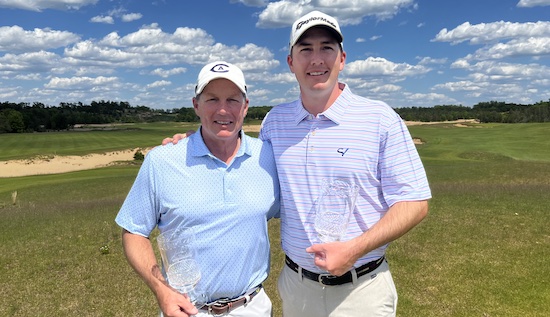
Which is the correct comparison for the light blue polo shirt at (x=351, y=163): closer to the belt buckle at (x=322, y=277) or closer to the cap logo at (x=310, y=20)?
the belt buckle at (x=322, y=277)

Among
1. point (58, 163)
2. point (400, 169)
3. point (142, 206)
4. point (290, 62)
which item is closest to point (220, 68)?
point (290, 62)

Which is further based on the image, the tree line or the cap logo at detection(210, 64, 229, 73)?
the tree line

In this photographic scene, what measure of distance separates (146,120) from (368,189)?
15362cm

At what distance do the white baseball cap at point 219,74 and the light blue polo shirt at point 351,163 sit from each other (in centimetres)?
58

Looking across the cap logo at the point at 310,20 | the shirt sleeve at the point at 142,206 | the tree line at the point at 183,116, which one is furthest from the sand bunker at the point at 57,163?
the cap logo at the point at 310,20

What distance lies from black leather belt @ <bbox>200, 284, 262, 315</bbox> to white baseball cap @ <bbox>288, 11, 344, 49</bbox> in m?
1.89

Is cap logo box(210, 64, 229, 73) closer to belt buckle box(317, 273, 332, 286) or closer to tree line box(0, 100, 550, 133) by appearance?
belt buckle box(317, 273, 332, 286)

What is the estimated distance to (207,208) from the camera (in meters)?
3.12

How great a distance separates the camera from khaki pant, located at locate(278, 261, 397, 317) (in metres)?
3.46

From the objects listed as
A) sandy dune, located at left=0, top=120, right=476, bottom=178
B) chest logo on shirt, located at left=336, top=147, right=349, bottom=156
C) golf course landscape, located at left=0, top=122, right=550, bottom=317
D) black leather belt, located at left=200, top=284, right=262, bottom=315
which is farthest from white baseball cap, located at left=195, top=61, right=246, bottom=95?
sandy dune, located at left=0, top=120, right=476, bottom=178

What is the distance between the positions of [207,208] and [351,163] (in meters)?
1.06

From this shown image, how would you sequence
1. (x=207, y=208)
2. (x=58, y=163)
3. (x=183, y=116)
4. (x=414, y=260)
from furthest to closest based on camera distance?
(x=183, y=116), (x=58, y=163), (x=414, y=260), (x=207, y=208)

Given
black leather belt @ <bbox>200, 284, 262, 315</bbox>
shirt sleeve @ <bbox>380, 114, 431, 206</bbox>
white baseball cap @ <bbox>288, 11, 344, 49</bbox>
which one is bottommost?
black leather belt @ <bbox>200, 284, 262, 315</bbox>

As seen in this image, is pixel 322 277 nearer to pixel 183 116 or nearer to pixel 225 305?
pixel 225 305
